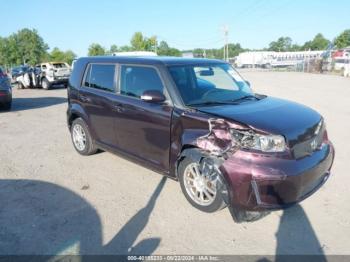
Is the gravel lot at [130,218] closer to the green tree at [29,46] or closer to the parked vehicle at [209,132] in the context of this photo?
the parked vehicle at [209,132]

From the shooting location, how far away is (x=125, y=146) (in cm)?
501

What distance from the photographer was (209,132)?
367cm

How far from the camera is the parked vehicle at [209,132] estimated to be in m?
3.35

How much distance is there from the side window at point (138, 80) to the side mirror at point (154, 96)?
0.15m

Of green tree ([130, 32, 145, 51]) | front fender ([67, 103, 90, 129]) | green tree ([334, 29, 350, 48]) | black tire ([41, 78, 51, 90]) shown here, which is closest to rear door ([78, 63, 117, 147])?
front fender ([67, 103, 90, 129])

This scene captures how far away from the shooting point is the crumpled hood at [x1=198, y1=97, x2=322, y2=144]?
3.48 m

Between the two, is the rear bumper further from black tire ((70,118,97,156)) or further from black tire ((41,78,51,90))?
black tire ((41,78,51,90))

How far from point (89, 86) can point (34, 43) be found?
226ft

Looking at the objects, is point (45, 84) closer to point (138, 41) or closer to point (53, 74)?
point (53, 74)

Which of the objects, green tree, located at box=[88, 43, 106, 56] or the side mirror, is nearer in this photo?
the side mirror

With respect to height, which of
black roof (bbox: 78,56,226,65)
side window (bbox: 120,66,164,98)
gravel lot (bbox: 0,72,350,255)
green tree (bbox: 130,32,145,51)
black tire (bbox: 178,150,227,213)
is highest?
green tree (bbox: 130,32,145,51)

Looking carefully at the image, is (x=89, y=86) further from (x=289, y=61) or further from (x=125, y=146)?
(x=289, y=61)

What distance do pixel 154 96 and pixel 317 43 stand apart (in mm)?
142107

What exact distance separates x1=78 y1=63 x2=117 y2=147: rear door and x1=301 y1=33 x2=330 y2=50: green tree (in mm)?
135724
